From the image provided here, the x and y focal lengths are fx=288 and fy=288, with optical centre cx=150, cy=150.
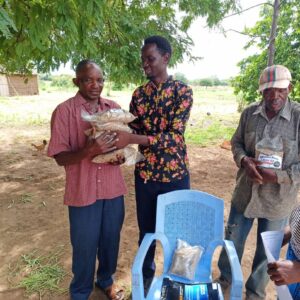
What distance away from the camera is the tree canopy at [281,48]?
265 inches

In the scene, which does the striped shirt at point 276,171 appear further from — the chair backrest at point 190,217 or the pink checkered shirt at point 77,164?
the pink checkered shirt at point 77,164

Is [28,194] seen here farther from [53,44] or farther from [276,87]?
[276,87]

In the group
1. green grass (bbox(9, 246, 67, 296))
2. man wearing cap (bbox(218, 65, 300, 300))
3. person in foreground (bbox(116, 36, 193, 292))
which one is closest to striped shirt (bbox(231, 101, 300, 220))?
man wearing cap (bbox(218, 65, 300, 300))

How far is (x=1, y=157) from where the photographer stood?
257 inches

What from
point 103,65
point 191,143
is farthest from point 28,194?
point 191,143

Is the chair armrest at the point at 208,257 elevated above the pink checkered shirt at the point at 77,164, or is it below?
below

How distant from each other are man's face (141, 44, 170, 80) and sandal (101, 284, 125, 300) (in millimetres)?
1723

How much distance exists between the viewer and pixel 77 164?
1.89 meters

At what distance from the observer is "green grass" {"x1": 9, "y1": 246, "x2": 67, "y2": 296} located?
2.49 m

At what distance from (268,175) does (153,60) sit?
3.47 feet

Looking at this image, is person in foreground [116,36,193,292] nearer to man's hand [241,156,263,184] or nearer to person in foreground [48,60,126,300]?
person in foreground [48,60,126,300]

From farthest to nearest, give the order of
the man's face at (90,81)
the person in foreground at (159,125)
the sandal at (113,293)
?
the sandal at (113,293) → the person in foreground at (159,125) → the man's face at (90,81)

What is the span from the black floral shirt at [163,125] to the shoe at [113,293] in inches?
39.5

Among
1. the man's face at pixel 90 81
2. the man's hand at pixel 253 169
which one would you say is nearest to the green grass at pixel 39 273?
the man's face at pixel 90 81
